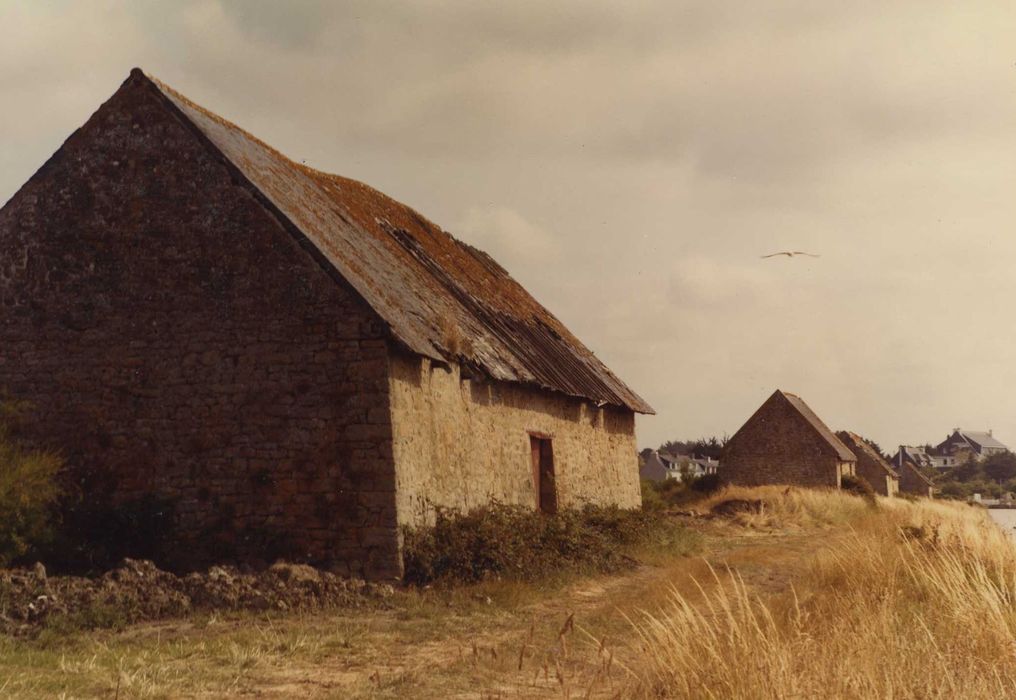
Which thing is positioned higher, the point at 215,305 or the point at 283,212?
the point at 283,212

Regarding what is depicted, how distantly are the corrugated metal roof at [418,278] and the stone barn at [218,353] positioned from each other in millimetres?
111

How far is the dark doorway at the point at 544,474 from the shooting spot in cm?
1723

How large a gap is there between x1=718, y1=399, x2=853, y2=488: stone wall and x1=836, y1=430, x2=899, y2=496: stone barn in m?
6.05

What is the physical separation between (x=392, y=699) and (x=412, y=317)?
7590mm

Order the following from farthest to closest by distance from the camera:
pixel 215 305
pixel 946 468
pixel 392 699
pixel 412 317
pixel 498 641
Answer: pixel 946 468
pixel 412 317
pixel 215 305
pixel 498 641
pixel 392 699

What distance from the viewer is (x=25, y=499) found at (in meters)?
11.2

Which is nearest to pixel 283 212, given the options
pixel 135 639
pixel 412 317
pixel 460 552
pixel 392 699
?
pixel 412 317

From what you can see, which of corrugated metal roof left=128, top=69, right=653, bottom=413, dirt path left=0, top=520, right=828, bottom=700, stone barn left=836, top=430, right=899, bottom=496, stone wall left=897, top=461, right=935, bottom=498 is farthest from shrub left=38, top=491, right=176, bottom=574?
stone wall left=897, top=461, right=935, bottom=498

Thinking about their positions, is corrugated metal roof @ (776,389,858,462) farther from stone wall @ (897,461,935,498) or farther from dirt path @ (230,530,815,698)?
dirt path @ (230,530,815,698)

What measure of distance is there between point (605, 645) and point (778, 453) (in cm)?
3341

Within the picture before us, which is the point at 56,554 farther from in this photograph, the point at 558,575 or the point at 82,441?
the point at 558,575

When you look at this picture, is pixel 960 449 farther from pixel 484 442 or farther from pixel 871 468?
pixel 484 442

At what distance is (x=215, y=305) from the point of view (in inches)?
488

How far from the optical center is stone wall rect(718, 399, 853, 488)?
129 ft
